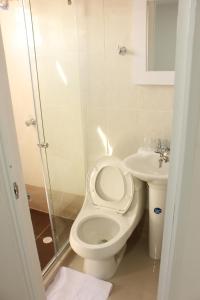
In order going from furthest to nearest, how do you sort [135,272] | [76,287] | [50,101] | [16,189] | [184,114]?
1. [50,101]
2. [135,272]
3. [76,287]
4. [16,189]
5. [184,114]

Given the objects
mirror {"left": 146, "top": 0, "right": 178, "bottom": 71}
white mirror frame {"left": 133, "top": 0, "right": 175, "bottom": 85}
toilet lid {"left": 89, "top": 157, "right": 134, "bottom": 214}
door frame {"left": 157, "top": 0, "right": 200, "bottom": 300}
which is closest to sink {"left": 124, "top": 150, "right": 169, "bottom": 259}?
toilet lid {"left": 89, "top": 157, "right": 134, "bottom": 214}

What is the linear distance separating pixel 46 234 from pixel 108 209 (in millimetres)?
745

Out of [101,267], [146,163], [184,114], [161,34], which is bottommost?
[101,267]

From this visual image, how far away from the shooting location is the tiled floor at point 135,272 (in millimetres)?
1740

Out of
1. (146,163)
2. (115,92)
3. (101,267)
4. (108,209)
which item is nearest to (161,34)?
(115,92)

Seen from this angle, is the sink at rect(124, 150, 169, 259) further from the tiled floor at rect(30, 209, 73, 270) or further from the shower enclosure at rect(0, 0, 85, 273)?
the tiled floor at rect(30, 209, 73, 270)

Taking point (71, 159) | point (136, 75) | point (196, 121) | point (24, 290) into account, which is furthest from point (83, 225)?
point (196, 121)

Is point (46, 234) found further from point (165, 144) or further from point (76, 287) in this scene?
point (165, 144)

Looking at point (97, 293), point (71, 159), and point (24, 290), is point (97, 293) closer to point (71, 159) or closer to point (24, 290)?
point (24, 290)

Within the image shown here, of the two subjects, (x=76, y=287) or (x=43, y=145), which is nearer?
(x=76, y=287)

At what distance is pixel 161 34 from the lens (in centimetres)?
165

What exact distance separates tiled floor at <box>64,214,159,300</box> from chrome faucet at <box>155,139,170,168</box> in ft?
2.51

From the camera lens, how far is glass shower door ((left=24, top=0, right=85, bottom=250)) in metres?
1.84

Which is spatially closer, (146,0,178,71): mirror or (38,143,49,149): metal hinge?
(146,0,178,71): mirror
